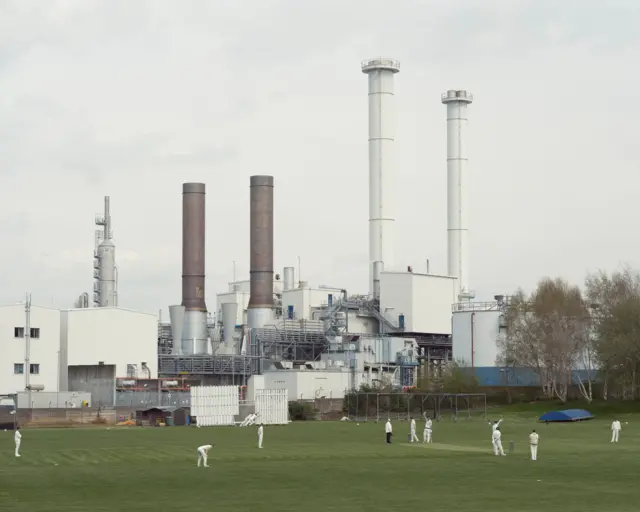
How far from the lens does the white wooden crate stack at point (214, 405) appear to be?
3578 inches

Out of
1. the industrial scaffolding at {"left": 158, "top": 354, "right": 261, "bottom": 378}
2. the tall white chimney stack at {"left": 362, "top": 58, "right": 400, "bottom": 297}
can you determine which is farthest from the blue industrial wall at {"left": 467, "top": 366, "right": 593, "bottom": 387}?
the industrial scaffolding at {"left": 158, "top": 354, "right": 261, "bottom": 378}

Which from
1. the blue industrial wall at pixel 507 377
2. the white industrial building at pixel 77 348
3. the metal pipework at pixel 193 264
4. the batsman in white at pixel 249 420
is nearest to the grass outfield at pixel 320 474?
the batsman in white at pixel 249 420

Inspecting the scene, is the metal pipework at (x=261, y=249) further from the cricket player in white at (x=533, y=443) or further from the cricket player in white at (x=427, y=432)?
the cricket player in white at (x=533, y=443)

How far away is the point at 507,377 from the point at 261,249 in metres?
29.1

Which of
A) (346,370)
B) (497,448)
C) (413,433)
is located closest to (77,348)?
(346,370)

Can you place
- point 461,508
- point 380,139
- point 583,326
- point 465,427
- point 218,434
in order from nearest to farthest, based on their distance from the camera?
point 461,508, point 218,434, point 465,427, point 583,326, point 380,139

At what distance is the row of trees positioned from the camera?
114888mm

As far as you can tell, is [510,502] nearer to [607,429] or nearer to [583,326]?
[607,429]

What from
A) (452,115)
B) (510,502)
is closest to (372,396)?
(452,115)

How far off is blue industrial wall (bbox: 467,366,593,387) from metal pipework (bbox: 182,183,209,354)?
1152 inches

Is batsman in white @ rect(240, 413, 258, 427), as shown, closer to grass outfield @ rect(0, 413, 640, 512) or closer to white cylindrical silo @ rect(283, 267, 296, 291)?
grass outfield @ rect(0, 413, 640, 512)

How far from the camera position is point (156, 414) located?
9512 centimetres

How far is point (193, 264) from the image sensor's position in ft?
429

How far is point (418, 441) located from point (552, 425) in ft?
71.5
